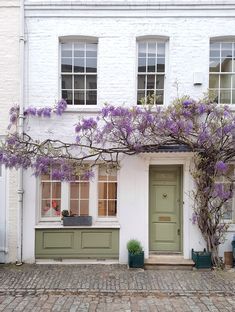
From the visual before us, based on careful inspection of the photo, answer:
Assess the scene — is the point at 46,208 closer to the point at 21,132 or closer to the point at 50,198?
the point at 50,198

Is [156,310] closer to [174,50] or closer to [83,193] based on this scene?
[83,193]

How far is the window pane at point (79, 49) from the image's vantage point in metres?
8.81

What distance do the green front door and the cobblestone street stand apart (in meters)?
1.00

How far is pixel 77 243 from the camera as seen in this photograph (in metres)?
8.47

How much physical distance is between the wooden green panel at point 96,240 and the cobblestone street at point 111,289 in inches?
22.8

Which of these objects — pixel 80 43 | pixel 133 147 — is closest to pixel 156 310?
pixel 133 147

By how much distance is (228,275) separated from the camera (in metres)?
7.63

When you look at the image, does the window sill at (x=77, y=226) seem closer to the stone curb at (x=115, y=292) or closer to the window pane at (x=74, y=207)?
the window pane at (x=74, y=207)

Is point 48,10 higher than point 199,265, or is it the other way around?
point 48,10

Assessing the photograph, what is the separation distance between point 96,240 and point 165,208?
213 cm

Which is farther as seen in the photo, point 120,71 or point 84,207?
point 84,207

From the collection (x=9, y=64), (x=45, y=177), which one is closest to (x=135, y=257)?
(x=45, y=177)

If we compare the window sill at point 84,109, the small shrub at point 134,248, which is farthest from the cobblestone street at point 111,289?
the window sill at point 84,109

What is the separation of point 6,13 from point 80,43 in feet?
7.05
